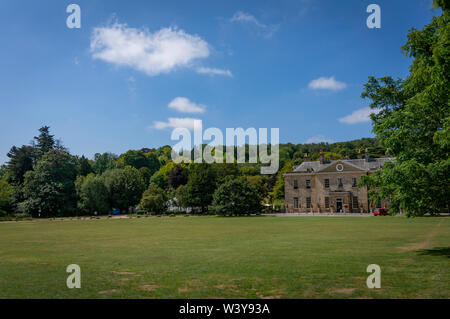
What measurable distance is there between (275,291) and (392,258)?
6495 mm

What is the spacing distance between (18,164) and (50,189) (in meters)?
13.9

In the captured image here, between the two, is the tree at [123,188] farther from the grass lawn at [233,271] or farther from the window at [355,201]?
the grass lawn at [233,271]

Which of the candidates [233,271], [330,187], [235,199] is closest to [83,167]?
[235,199]

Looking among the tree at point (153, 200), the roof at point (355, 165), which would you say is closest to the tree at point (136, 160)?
the tree at point (153, 200)

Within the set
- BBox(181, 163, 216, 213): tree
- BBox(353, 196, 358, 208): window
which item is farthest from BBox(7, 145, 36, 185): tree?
BBox(353, 196, 358, 208): window

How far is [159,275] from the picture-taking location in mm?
10000

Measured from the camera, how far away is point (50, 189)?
64.4m

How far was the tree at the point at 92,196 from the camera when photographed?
67062mm

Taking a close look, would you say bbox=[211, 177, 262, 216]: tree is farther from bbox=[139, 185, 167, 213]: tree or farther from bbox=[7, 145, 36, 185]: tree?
bbox=[7, 145, 36, 185]: tree

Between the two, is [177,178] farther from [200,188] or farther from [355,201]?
[355,201]

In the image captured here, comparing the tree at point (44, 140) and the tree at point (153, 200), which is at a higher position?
the tree at point (44, 140)

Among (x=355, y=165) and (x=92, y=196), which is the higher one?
(x=355, y=165)

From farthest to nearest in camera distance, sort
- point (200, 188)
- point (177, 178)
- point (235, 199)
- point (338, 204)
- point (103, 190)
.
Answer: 1. point (177, 178)
2. point (103, 190)
3. point (200, 188)
4. point (338, 204)
5. point (235, 199)

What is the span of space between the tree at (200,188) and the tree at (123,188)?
16.9m
